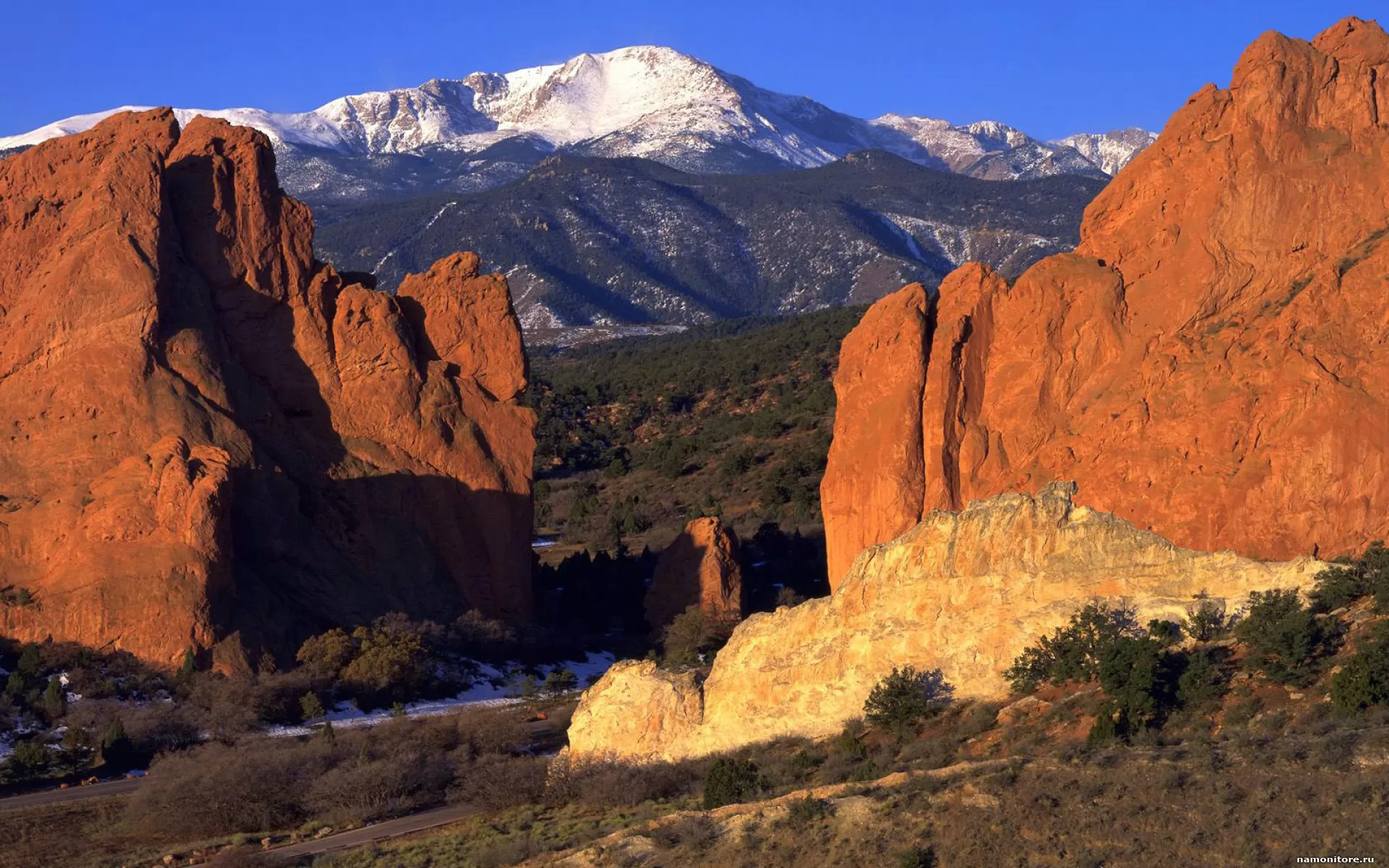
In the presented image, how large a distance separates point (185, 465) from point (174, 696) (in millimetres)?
5315

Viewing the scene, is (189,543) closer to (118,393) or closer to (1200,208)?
(118,393)

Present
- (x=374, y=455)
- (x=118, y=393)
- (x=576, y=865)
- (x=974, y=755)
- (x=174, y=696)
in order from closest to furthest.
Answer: (x=576, y=865)
(x=974, y=755)
(x=174, y=696)
(x=118, y=393)
(x=374, y=455)

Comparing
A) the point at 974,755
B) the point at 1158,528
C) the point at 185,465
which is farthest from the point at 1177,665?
the point at 185,465

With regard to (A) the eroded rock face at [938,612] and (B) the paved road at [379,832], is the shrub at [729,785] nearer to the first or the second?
(A) the eroded rock face at [938,612]

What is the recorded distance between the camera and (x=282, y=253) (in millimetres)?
49312

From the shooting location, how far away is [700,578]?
49969 millimetres

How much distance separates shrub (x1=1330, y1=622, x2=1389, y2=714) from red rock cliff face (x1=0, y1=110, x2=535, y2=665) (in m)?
24.3

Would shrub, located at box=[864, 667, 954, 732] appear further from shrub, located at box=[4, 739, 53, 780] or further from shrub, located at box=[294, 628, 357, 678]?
shrub, located at box=[294, 628, 357, 678]

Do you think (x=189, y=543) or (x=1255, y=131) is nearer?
(x=189, y=543)

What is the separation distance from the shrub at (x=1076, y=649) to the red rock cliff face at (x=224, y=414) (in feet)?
66.0

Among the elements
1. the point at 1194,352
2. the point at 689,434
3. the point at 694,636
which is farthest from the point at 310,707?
the point at 689,434

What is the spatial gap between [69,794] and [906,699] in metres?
15.8

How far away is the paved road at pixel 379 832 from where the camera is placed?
1051 inches

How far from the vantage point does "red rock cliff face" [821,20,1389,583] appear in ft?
131
